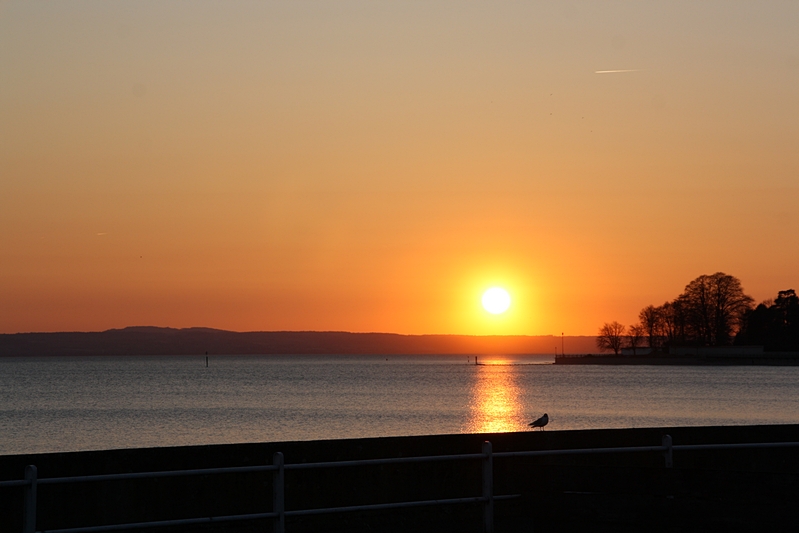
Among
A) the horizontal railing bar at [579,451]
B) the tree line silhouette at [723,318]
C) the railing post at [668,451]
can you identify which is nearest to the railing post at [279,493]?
the horizontal railing bar at [579,451]

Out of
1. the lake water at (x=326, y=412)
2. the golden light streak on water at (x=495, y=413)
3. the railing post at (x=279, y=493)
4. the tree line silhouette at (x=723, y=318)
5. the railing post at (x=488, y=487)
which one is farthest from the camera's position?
the tree line silhouette at (x=723, y=318)

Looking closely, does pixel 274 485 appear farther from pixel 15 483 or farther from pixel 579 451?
pixel 579 451

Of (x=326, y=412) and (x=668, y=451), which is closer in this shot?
(x=668, y=451)

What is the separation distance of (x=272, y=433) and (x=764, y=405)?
167 feet

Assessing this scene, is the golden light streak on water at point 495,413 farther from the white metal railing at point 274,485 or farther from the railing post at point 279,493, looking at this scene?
the railing post at point 279,493

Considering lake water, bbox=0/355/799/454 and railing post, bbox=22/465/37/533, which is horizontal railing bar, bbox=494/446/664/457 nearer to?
railing post, bbox=22/465/37/533

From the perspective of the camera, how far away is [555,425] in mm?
66062

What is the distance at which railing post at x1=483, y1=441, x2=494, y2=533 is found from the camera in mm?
10680

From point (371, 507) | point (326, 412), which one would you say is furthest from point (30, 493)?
point (326, 412)

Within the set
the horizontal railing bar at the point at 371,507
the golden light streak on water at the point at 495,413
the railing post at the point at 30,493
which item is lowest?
the golden light streak on water at the point at 495,413

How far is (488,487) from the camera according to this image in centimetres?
1070

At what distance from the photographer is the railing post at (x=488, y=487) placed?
10.7 meters

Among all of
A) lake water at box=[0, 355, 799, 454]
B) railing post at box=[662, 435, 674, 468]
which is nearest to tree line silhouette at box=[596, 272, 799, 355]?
lake water at box=[0, 355, 799, 454]

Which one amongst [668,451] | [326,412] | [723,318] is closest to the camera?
[668,451]
